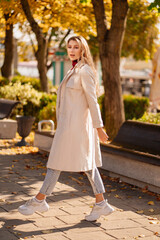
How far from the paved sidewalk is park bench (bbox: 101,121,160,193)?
0.16 metres

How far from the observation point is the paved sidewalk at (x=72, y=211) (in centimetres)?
500

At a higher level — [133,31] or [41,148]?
[133,31]

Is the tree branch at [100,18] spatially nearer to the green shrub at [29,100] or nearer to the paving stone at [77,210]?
the green shrub at [29,100]

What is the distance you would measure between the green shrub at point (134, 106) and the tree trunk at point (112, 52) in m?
5.25

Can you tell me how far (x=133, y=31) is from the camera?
31938 millimetres

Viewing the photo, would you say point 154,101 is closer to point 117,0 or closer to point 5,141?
point 117,0

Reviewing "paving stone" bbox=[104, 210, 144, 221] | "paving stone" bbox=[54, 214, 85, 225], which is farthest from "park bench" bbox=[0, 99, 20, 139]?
"paving stone" bbox=[54, 214, 85, 225]

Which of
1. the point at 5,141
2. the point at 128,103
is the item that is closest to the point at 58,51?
the point at 128,103

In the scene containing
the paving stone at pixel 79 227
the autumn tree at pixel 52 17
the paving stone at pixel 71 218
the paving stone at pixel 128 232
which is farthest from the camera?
the autumn tree at pixel 52 17

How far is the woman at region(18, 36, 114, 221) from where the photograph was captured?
5.25 meters

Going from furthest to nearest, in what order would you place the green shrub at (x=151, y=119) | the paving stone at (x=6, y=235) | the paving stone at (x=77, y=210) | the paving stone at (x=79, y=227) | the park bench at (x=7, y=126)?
1. the park bench at (x=7, y=126)
2. the green shrub at (x=151, y=119)
3. the paving stone at (x=77, y=210)
4. the paving stone at (x=79, y=227)
5. the paving stone at (x=6, y=235)

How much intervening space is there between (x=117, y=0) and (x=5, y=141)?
4.22 m

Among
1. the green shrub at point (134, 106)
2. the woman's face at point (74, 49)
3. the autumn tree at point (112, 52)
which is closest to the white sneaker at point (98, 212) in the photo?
the woman's face at point (74, 49)

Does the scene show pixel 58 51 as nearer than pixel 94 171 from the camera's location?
No
